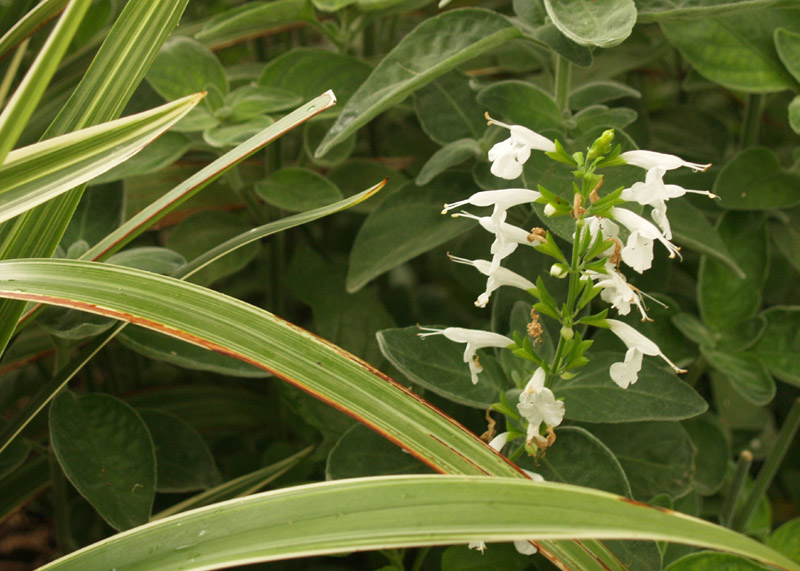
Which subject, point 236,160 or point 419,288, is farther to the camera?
point 419,288

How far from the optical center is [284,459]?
914mm

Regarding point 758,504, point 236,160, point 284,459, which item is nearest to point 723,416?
point 758,504

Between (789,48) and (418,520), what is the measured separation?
2.37ft

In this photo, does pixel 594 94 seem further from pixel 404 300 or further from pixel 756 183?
pixel 404 300

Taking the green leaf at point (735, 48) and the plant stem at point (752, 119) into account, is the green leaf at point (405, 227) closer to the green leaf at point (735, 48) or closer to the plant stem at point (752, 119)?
the green leaf at point (735, 48)

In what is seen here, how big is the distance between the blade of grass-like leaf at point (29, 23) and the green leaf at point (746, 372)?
0.84 metres

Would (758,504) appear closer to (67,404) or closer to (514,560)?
(514,560)

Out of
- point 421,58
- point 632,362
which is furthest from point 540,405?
point 421,58

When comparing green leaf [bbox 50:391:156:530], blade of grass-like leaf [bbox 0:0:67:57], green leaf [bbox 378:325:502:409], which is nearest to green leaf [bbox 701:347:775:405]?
green leaf [bbox 378:325:502:409]

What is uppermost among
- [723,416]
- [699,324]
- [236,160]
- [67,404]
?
[236,160]

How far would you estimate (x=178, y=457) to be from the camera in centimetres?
87

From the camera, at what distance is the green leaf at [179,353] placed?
29.9 inches

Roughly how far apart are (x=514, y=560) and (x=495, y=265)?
1.00ft

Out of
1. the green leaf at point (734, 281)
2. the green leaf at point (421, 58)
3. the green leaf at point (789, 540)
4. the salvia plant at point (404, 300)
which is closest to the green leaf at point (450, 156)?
the salvia plant at point (404, 300)
